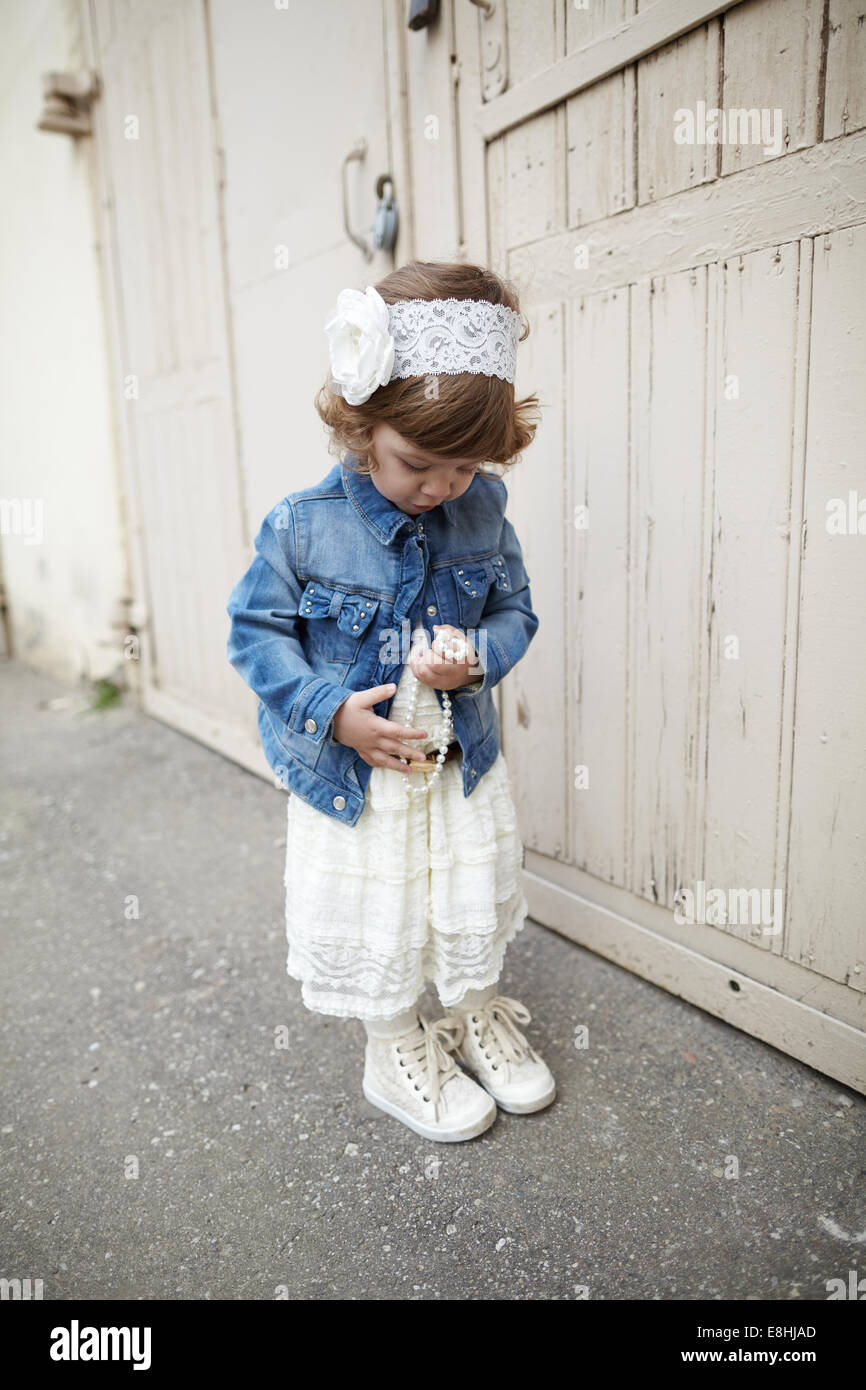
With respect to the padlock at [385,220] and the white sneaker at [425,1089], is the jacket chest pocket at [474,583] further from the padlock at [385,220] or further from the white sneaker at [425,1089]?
the padlock at [385,220]

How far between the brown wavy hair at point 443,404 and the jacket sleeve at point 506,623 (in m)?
0.29

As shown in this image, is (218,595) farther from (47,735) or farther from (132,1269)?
(132,1269)

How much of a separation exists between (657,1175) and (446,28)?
8.02 ft

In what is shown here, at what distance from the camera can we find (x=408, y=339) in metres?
1.34

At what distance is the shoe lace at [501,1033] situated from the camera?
177cm

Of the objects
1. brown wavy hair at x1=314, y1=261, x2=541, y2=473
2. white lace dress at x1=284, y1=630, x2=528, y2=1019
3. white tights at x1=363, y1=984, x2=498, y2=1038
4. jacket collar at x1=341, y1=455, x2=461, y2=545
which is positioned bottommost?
white tights at x1=363, y1=984, x2=498, y2=1038

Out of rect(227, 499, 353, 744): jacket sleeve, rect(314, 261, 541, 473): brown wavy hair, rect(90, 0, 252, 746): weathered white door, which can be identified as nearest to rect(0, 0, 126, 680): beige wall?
rect(90, 0, 252, 746): weathered white door

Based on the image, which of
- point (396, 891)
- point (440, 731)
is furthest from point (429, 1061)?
point (440, 731)

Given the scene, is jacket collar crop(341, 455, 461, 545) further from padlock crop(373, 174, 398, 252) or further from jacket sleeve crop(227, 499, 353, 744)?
padlock crop(373, 174, 398, 252)

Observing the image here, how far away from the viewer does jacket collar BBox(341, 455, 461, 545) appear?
1501mm

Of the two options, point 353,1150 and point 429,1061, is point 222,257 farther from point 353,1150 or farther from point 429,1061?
point 353,1150

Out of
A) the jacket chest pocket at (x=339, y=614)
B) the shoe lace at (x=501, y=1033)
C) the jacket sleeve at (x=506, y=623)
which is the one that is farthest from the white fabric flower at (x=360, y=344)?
the shoe lace at (x=501, y=1033)

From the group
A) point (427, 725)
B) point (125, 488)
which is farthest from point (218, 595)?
point (427, 725)

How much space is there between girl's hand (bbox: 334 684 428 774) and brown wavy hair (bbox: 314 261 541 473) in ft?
1.27
